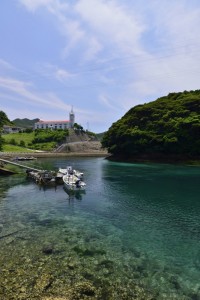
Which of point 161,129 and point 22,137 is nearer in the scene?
point 161,129

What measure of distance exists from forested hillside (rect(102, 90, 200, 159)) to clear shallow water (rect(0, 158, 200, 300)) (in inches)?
2360

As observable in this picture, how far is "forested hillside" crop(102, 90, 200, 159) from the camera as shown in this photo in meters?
98.9

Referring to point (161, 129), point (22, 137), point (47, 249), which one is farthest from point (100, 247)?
point (22, 137)

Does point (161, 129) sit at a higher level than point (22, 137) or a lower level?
higher

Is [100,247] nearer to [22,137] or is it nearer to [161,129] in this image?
[161,129]

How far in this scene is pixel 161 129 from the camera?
108875mm

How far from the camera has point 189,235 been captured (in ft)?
84.0

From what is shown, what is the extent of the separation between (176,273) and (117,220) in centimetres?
1293

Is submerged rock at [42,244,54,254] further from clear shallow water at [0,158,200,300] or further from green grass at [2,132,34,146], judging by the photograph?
green grass at [2,132,34,146]

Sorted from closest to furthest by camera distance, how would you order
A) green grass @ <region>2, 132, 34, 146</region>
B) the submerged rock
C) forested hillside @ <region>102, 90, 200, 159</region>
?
the submerged rock → forested hillside @ <region>102, 90, 200, 159</region> → green grass @ <region>2, 132, 34, 146</region>

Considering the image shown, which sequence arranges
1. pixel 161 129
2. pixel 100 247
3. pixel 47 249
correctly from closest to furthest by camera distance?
pixel 47 249 → pixel 100 247 → pixel 161 129

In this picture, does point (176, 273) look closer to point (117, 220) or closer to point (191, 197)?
point (117, 220)

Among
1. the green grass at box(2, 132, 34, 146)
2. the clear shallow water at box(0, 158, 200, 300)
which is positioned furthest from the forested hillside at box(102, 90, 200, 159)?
the green grass at box(2, 132, 34, 146)

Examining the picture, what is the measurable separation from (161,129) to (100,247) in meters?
92.2
